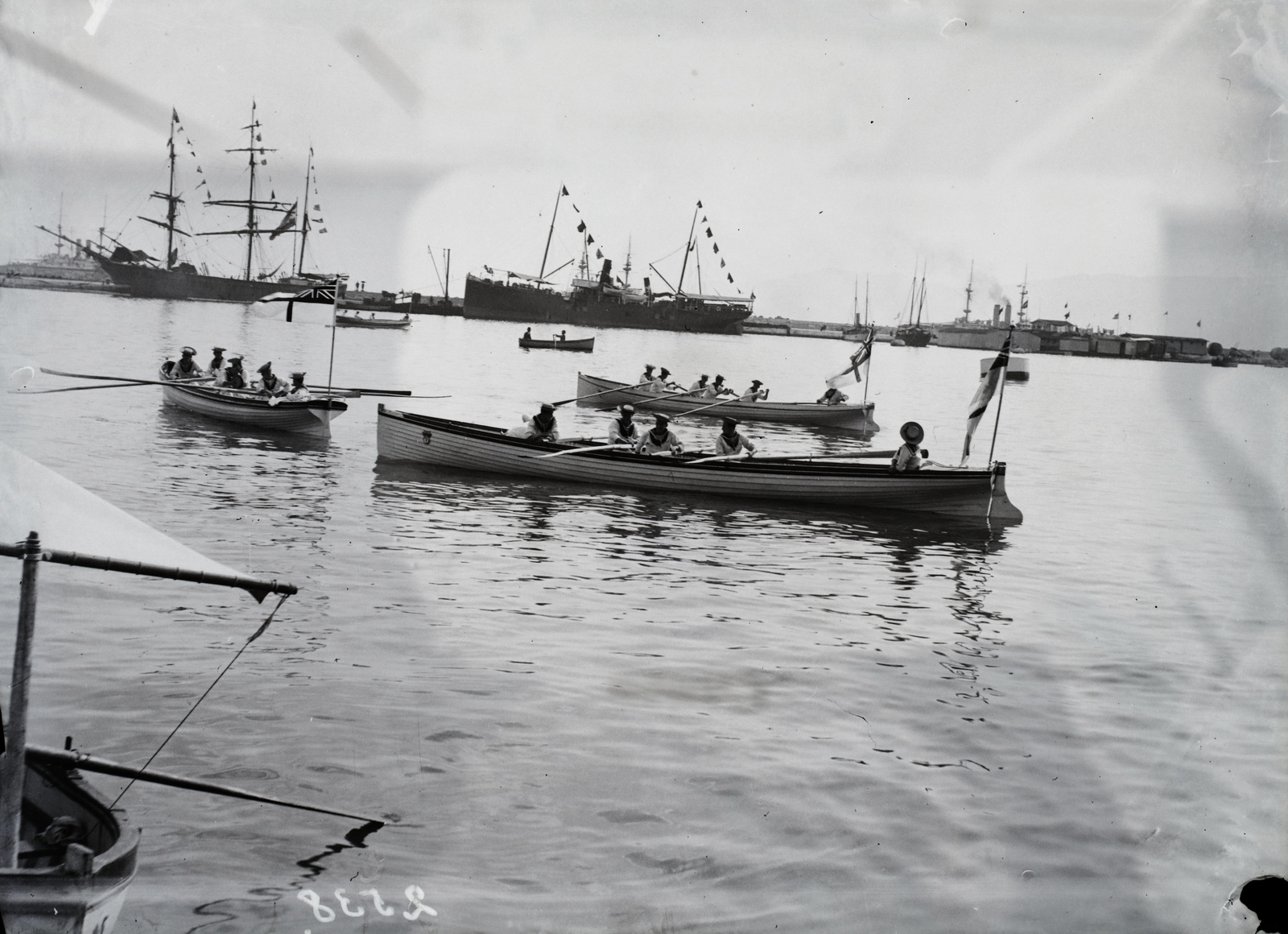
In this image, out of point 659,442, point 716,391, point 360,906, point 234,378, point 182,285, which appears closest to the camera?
point 360,906

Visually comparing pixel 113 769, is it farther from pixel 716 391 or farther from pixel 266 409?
pixel 716 391

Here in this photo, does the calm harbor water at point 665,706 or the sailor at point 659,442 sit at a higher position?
the sailor at point 659,442

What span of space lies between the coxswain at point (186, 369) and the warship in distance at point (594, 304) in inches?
2463

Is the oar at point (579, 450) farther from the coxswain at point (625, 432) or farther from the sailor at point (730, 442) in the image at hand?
the sailor at point (730, 442)

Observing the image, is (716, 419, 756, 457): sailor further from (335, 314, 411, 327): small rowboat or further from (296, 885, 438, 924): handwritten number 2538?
(335, 314, 411, 327): small rowboat

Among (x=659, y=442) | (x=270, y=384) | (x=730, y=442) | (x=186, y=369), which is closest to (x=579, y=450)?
(x=659, y=442)

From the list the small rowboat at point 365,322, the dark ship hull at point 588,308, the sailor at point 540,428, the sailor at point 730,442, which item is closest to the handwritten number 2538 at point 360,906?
the sailor at point 540,428

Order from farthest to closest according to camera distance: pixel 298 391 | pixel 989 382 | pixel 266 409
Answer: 1. pixel 298 391
2. pixel 266 409
3. pixel 989 382

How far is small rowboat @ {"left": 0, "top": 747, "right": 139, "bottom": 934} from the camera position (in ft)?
14.1

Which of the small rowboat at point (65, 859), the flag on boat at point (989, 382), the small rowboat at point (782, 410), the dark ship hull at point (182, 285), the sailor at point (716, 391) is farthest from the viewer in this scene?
the dark ship hull at point (182, 285)

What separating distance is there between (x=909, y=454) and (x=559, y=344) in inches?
1904

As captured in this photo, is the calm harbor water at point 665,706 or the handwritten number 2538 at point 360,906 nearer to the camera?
the handwritten number 2538 at point 360,906

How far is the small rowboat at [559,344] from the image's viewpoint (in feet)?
208

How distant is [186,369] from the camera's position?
23641 mm
